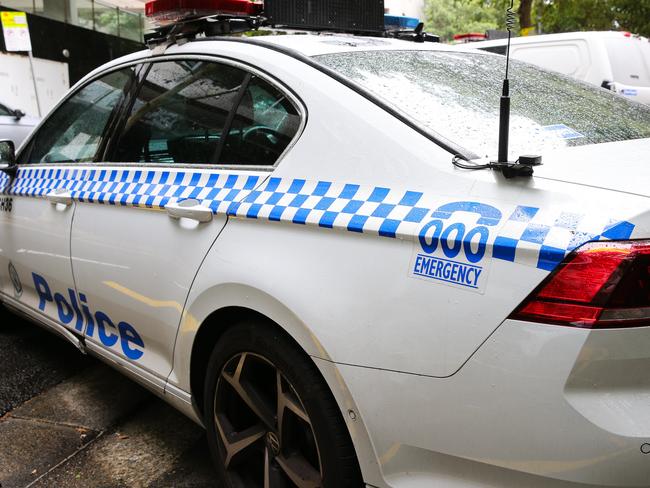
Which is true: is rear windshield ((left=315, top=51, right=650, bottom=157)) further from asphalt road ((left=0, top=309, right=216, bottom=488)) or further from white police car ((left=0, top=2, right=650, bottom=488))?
asphalt road ((left=0, top=309, right=216, bottom=488))

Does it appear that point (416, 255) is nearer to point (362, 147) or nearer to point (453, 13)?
point (362, 147)

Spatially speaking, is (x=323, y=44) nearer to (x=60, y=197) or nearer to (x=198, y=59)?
(x=198, y=59)

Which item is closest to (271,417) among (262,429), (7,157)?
(262,429)

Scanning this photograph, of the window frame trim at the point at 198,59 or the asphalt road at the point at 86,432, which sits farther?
the asphalt road at the point at 86,432

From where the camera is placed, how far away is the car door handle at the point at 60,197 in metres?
2.96

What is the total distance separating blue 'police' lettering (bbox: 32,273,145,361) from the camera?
266 cm

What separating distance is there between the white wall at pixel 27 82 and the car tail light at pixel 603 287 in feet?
51.4

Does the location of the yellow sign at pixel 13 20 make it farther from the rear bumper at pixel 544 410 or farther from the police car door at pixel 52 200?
the rear bumper at pixel 544 410

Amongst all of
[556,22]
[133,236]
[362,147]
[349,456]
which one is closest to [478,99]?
[362,147]

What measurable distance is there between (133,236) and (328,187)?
95 centimetres

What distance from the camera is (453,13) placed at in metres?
38.4

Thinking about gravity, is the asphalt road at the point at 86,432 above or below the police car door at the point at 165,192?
below

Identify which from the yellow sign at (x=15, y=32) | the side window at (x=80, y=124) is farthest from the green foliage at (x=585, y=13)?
the side window at (x=80, y=124)

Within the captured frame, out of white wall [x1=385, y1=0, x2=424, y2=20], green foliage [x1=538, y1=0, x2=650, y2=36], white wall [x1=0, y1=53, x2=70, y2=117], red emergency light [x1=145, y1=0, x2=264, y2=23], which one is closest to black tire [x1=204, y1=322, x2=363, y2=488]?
red emergency light [x1=145, y1=0, x2=264, y2=23]
